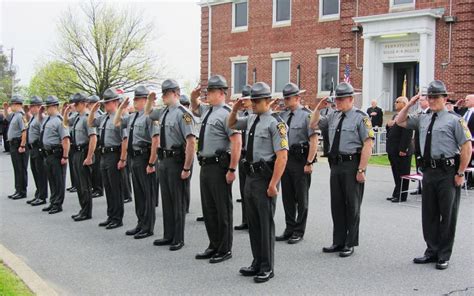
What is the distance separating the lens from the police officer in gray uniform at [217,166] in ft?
22.8

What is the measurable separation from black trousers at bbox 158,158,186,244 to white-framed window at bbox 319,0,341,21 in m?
21.5

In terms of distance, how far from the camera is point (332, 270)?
6.57m

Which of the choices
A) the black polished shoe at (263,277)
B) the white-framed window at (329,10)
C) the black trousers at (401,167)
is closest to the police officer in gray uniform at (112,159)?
the black polished shoe at (263,277)

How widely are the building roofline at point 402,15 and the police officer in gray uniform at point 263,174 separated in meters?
18.9

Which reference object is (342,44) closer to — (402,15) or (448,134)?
(402,15)

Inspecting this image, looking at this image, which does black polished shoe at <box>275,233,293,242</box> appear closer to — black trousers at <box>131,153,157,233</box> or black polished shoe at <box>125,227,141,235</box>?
black trousers at <box>131,153,157,233</box>

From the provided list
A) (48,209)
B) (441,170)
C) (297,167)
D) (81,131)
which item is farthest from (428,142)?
(48,209)

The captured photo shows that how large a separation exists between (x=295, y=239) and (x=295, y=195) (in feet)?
2.21

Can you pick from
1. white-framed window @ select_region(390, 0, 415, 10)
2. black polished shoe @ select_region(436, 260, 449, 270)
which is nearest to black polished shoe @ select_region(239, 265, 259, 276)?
black polished shoe @ select_region(436, 260, 449, 270)

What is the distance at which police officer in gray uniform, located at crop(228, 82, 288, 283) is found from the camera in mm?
6102

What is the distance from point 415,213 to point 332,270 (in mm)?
4066

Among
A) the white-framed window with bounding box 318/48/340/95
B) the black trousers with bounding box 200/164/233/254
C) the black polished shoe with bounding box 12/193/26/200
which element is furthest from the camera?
the white-framed window with bounding box 318/48/340/95

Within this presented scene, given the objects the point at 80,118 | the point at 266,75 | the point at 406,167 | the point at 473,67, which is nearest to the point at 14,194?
the point at 80,118

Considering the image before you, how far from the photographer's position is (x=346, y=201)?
7367 mm
